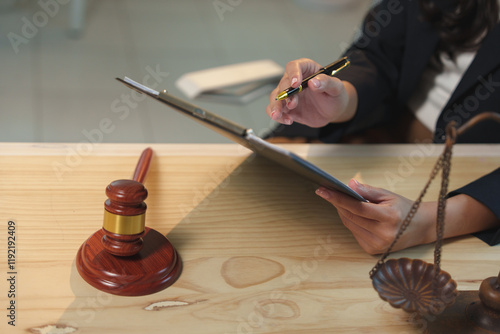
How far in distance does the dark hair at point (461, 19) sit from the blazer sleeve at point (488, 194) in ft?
1.88

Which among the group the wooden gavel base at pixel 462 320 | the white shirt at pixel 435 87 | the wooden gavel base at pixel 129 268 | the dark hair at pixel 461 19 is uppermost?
the dark hair at pixel 461 19

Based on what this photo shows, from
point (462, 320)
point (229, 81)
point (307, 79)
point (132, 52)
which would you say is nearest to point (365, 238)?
point (462, 320)

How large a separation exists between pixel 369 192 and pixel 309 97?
328 mm

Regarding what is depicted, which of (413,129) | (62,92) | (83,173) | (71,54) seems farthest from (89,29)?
(83,173)

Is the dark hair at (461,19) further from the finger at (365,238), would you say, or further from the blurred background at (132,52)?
the blurred background at (132,52)

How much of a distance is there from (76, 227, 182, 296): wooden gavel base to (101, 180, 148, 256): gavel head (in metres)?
0.02

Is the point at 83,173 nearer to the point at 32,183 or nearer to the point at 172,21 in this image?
the point at 32,183

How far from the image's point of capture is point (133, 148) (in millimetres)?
1103

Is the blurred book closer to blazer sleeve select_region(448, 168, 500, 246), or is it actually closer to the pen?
the pen

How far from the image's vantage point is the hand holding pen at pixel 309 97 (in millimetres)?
1070

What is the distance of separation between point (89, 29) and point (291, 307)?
2917mm

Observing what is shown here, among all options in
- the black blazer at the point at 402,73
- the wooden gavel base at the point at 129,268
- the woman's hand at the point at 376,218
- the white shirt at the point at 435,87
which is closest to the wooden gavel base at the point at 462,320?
the woman's hand at the point at 376,218

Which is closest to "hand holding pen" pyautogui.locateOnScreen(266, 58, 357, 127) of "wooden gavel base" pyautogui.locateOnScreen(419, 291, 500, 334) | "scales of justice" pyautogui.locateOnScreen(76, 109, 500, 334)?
"scales of justice" pyautogui.locateOnScreen(76, 109, 500, 334)

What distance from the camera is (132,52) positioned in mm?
3189
